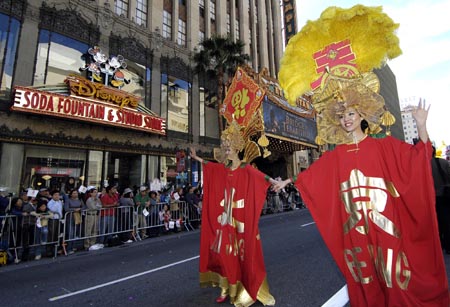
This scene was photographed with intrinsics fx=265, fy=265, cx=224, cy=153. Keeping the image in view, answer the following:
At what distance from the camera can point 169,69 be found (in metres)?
18.5

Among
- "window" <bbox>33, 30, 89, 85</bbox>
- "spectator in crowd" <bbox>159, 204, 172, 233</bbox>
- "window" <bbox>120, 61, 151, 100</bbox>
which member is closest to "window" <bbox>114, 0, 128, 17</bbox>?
"window" <bbox>120, 61, 151, 100</bbox>

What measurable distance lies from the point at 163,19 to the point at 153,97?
6.40 m

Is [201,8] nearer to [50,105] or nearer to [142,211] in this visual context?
[50,105]

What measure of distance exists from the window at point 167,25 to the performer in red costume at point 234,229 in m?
17.8

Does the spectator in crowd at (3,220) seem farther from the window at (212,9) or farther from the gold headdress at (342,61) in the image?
the window at (212,9)

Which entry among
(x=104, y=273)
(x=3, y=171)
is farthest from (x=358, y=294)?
(x=3, y=171)

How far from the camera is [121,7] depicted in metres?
16.8

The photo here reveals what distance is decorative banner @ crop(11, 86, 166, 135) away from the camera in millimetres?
11078

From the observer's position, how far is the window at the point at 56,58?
12.6 m

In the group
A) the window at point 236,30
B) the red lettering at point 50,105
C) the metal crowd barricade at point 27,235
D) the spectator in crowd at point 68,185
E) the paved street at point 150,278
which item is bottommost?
the paved street at point 150,278

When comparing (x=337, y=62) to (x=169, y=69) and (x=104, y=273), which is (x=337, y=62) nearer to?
(x=104, y=273)

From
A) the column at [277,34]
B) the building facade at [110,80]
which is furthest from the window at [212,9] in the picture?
the column at [277,34]

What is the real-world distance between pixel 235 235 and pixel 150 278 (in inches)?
85.0

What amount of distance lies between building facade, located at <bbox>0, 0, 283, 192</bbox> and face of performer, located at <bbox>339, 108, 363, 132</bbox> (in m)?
7.73
